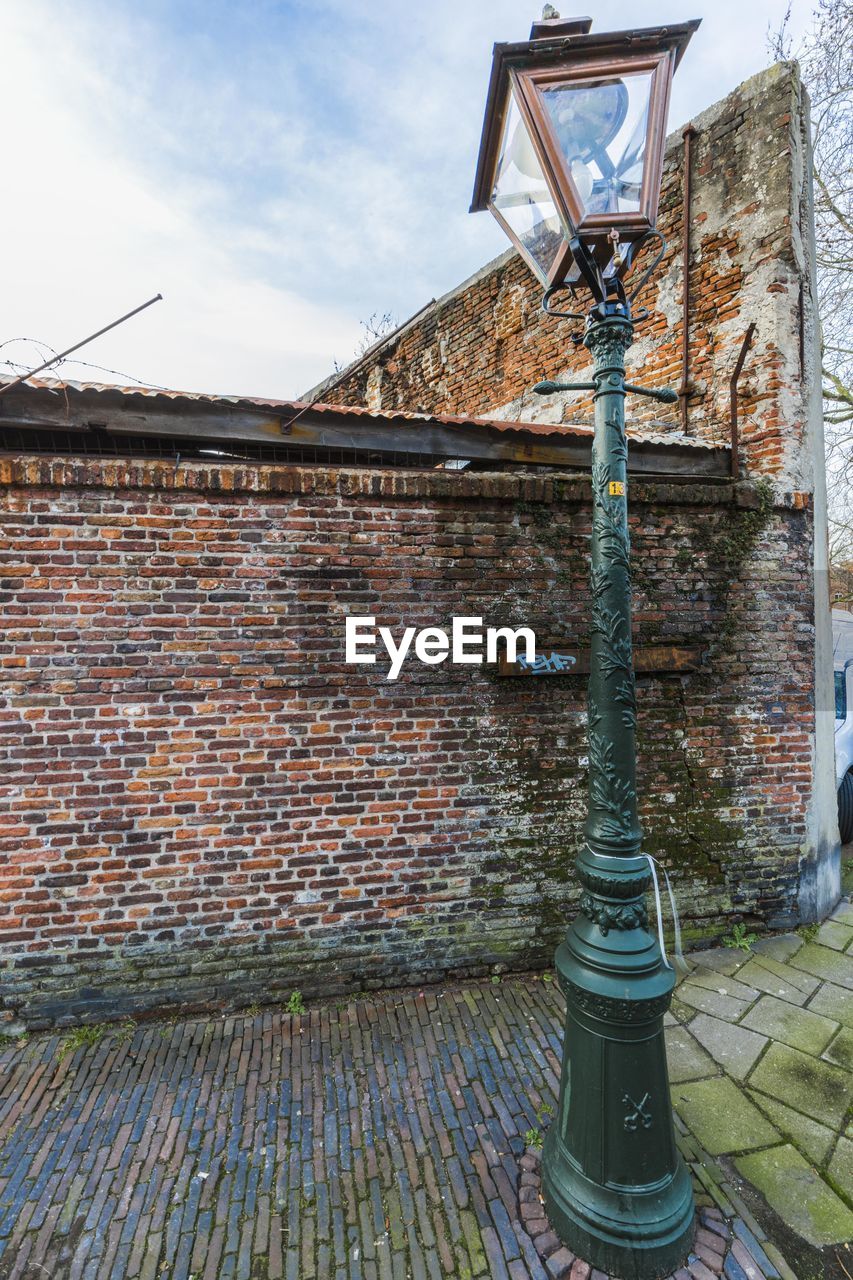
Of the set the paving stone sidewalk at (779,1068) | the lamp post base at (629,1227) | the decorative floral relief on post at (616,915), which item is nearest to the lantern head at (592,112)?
the decorative floral relief on post at (616,915)

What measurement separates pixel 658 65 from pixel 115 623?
3.34 m

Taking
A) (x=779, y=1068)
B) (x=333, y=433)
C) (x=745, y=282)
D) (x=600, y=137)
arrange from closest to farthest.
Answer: (x=600, y=137), (x=779, y=1068), (x=333, y=433), (x=745, y=282)

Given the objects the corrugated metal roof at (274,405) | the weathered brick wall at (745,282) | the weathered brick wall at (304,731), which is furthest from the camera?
the weathered brick wall at (745,282)

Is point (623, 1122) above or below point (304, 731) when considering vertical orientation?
below

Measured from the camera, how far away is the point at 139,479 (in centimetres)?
315

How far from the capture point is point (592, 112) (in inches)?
73.4

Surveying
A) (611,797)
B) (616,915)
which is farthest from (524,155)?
(616,915)

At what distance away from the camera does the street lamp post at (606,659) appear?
185cm

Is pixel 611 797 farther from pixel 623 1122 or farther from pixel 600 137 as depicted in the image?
pixel 600 137

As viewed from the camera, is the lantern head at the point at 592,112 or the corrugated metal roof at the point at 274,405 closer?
the lantern head at the point at 592,112

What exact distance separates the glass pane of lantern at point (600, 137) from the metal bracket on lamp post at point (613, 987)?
0.18 meters

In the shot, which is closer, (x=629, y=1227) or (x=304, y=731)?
(x=629, y=1227)

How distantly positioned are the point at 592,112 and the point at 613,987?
9.69 ft

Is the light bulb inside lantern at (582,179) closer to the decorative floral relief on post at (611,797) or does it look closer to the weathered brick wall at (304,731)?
the weathered brick wall at (304,731)
